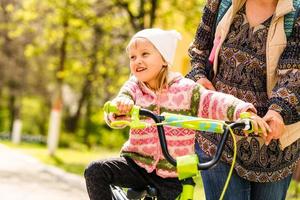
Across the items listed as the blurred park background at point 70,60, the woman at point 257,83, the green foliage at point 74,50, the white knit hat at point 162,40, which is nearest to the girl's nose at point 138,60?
the white knit hat at point 162,40

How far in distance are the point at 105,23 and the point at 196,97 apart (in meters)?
15.8

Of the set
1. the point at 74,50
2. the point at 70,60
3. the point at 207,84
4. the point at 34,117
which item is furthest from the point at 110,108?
the point at 34,117

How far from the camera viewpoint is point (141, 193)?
3.23 metres

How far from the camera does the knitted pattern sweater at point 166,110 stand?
10.6ft

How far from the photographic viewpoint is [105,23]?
741 inches

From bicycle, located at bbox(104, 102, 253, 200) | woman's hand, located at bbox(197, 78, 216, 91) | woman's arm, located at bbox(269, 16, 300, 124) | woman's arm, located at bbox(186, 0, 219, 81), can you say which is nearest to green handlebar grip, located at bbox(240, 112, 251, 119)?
bicycle, located at bbox(104, 102, 253, 200)

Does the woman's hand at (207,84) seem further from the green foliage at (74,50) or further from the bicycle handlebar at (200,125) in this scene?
the green foliage at (74,50)

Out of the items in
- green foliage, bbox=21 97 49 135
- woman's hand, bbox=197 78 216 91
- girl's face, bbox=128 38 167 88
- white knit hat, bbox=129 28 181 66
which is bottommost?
green foliage, bbox=21 97 49 135

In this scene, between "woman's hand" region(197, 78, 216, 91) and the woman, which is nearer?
the woman

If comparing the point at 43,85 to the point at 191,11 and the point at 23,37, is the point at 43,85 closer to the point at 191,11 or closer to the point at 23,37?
the point at 23,37

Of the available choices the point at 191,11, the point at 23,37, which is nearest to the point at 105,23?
the point at 191,11

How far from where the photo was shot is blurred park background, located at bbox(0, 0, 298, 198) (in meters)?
17.7

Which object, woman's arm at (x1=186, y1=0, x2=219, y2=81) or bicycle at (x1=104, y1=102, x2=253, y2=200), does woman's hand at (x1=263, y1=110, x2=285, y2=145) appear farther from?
woman's arm at (x1=186, y1=0, x2=219, y2=81)

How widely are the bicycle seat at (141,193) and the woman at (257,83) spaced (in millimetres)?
307
